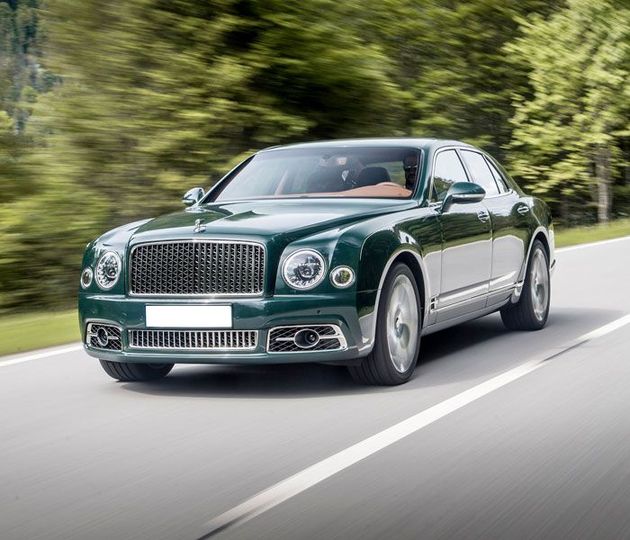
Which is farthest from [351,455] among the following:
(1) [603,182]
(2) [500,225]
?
(1) [603,182]

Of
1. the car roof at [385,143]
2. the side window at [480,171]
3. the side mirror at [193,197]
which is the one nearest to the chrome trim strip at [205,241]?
the side mirror at [193,197]

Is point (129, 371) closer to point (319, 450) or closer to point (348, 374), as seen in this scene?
point (348, 374)

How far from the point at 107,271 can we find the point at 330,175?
74.6 inches

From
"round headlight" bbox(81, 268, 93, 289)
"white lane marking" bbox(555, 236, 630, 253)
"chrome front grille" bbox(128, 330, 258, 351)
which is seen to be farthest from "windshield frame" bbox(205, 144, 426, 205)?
"white lane marking" bbox(555, 236, 630, 253)

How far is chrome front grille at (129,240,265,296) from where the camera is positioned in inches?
288

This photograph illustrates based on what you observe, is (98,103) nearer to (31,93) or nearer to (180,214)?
(31,93)

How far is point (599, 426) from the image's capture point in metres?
6.48

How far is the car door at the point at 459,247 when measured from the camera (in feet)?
28.5

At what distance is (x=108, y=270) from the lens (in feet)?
25.4

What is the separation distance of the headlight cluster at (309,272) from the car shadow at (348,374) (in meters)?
0.68

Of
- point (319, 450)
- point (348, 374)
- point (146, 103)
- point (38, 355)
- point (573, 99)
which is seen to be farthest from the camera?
point (573, 99)

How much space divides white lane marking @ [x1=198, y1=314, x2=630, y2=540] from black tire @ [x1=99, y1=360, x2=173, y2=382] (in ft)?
6.59

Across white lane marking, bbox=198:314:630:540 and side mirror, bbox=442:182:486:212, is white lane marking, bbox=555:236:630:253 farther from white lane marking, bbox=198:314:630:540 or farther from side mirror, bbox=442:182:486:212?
white lane marking, bbox=198:314:630:540

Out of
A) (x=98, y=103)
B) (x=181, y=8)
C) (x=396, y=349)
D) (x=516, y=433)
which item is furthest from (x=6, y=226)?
(x=516, y=433)
